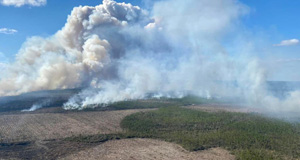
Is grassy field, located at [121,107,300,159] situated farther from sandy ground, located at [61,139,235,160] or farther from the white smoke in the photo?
the white smoke

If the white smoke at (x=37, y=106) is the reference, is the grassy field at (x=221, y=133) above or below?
below

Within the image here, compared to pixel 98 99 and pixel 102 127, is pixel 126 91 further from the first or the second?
pixel 102 127

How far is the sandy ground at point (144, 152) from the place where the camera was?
74.5ft

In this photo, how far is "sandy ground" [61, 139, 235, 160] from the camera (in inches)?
894

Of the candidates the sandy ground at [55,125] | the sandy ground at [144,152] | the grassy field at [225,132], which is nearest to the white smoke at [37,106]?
the sandy ground at [55,125]

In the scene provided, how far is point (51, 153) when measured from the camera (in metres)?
23.3

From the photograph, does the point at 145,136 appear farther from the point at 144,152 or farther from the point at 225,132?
the point at 225,132

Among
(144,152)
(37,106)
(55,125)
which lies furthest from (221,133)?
(37,106)

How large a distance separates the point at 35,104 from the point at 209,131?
119ft

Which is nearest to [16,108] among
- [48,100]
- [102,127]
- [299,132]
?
[48,100]

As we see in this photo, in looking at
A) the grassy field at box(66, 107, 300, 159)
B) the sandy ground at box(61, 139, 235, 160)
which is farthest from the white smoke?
the sandy ground at box(61, 139, 235, 160)

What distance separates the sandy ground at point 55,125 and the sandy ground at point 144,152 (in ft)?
20.4

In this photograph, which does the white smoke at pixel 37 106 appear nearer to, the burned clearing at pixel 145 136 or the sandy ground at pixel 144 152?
Result: the burned clearing at pixel 145 136

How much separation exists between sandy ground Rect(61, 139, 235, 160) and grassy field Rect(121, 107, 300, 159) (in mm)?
1169
